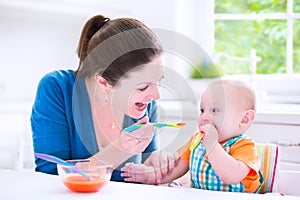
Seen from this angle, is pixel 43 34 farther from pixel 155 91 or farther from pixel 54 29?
pixel 155 91

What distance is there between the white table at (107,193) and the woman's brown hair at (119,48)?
1.17 ft

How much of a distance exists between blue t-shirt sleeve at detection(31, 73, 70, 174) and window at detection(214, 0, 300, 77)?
Result: 1454mm

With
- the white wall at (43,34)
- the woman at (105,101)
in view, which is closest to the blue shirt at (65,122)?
the woman at (105,101)

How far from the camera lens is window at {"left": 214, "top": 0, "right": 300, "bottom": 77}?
103 inches

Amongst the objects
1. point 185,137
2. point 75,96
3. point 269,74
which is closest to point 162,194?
point 185,137

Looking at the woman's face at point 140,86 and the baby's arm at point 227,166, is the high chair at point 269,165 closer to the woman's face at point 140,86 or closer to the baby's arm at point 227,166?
the baby's arm at point 227,166

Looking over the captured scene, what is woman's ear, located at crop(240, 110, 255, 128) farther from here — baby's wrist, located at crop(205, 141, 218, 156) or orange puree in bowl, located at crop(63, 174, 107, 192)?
orange puree in bowl, located at crop(63, 174, 107, 192)

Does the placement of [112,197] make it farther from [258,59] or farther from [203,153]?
[258,59]

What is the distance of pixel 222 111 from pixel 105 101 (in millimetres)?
421

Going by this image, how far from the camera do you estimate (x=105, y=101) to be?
1579 mm

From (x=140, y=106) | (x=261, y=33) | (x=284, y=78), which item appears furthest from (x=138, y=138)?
(x=261, y=33)

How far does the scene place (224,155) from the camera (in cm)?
127

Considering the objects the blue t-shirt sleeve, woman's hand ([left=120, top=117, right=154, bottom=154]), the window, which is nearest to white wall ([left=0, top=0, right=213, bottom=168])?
the window

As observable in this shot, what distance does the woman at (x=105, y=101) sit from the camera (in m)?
1.27
